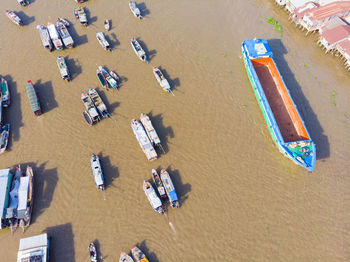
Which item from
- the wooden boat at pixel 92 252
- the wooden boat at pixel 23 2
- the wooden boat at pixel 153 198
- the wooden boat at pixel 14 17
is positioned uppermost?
the wooden boat at pixel 23 2

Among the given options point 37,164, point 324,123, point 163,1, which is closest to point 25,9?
point 163,1

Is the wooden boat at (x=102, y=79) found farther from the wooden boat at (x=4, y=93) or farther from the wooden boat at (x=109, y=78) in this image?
the wooden boat at (x=4, y=93)

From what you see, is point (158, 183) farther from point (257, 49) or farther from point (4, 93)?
point (4, 93)

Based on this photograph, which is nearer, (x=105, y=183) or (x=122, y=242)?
(x=122, y=242)

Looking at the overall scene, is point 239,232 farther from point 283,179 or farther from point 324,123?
point 324,123

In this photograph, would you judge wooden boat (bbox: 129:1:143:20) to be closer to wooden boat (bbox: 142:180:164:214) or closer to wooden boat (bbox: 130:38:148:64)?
wooden boat (bbox: 130:38:148:64)

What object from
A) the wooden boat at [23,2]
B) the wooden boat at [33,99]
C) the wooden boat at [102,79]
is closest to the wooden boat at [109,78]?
the wooden boat at [102,79]

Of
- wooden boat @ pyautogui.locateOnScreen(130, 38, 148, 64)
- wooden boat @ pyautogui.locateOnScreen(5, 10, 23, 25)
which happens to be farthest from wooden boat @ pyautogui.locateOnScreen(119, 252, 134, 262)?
wooden boat @ pyautogui.locateOnScreen(5, 10, 23, 25)
